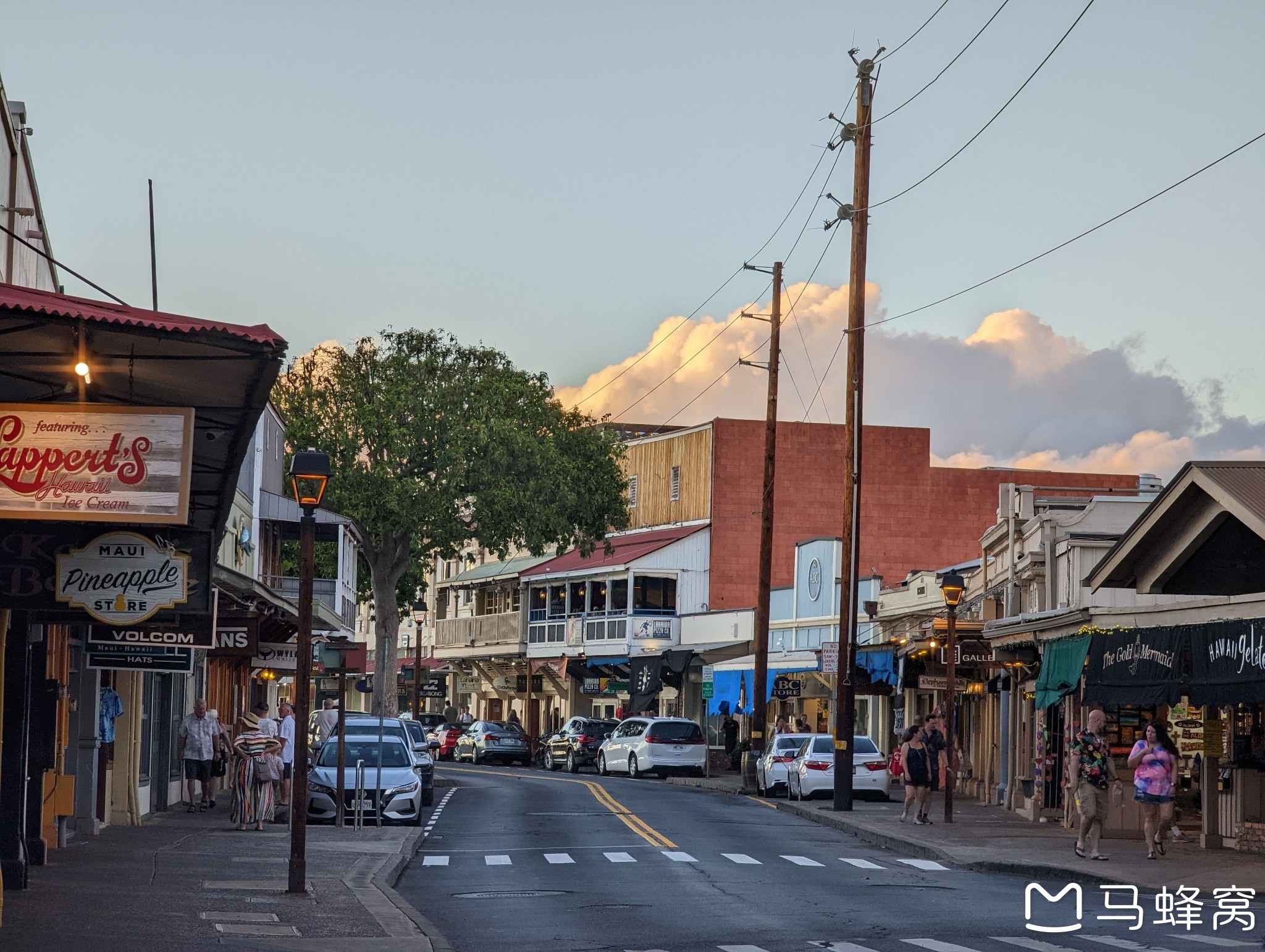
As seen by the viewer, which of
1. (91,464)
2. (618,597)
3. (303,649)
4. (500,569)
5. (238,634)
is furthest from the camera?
(500,569)

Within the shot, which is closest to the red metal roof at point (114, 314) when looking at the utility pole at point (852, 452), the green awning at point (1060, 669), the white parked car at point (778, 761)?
the green awning at point (1060, 669)

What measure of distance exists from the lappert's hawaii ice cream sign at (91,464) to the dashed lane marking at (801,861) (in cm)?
1223

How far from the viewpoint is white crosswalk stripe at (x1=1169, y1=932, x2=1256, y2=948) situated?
514 inches

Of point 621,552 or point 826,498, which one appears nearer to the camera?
point 826,498

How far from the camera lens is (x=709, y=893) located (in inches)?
688

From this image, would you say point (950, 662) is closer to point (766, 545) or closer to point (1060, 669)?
point (1060, 669)

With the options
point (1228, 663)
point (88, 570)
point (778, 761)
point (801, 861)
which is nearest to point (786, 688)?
point (778, 761)

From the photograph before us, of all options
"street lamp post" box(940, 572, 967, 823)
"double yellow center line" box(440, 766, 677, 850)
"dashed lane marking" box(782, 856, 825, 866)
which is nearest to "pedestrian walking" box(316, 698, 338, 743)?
"double yellow center line" box(440, 766, 677, 850)

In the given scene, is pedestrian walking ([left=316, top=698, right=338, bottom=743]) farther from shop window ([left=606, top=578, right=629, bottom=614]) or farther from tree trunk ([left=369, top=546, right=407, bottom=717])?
shop window ([left=606, top=578, right=629, bottom=614])

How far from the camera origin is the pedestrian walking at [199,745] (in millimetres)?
29047

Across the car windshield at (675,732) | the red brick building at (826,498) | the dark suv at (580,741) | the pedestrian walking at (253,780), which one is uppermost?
the red brick building at (826,498)

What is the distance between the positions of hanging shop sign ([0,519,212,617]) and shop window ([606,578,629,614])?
175 feet

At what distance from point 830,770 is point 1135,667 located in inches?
547

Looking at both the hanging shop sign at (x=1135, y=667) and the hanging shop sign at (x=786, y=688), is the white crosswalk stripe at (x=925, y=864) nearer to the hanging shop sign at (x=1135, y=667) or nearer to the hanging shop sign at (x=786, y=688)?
the hanging shop sign at (x=1135, y=667)
